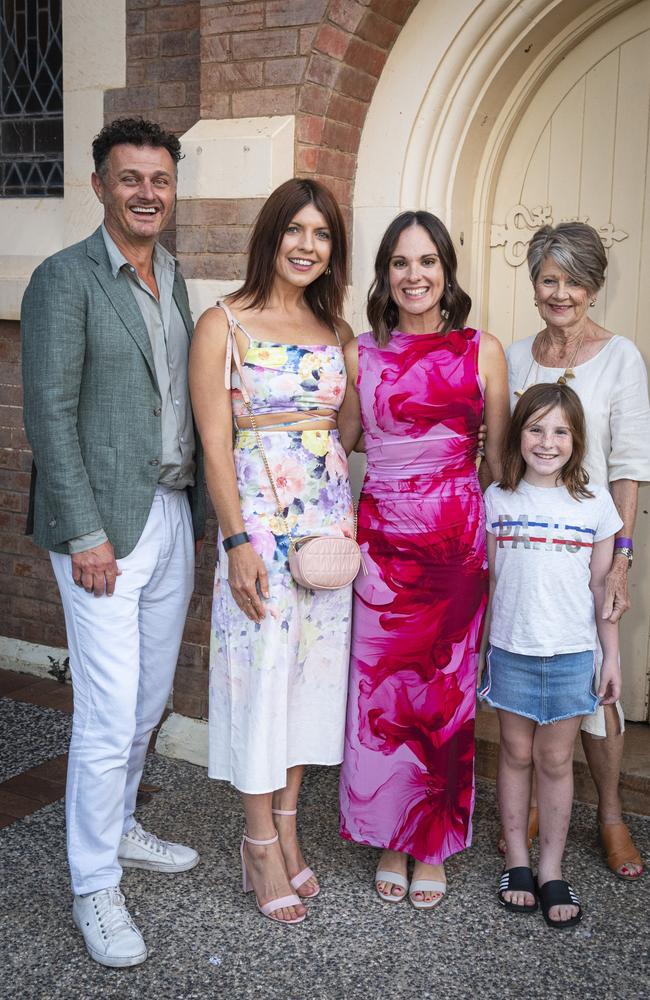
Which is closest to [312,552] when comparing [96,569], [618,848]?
[96,569]

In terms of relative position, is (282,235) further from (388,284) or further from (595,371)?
(595,371)

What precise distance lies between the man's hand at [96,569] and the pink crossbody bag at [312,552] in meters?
0.50

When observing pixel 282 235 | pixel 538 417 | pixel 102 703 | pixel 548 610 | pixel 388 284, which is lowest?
pixel 102 703

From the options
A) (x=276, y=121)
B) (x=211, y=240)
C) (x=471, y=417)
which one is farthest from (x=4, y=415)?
(x=471, y=417)

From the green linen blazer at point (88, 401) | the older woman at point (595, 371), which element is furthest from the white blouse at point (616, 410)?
the green linen blazer at point (88, 401)

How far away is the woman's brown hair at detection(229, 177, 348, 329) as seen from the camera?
3.03m

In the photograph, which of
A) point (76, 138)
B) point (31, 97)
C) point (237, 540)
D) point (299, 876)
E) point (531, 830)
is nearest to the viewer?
point (237, 540)

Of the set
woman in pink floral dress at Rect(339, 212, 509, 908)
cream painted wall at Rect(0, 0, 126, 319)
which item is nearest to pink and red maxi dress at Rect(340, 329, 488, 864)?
woman in pink floral dress at Rect(339, 212, 509, 908)

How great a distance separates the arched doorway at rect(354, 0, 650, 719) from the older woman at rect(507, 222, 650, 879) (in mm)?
841

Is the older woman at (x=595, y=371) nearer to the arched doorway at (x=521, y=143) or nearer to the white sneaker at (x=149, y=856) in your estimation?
the arched doorway at (x=521, y=143)

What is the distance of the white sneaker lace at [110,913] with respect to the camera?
2.92m

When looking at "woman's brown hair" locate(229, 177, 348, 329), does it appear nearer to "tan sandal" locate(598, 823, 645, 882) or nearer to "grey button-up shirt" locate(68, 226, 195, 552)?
"grey button-up shirt" locate(68, 226, 195, 552)

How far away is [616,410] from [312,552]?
1.00 meters

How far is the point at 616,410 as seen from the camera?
3133 mm
